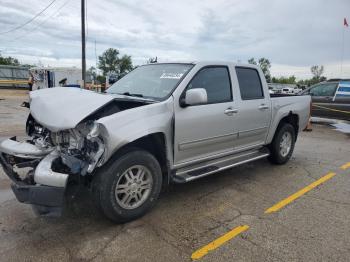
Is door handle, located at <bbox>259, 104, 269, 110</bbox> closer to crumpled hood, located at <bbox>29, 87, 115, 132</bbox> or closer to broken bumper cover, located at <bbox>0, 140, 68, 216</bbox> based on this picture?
crumpled hood, located at <bbox>29, 87, 115, 132</bbox>

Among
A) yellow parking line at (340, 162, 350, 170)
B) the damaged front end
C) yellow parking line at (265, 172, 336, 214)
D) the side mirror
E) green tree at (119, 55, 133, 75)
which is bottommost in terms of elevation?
yellow parking line at (265, 172, 336, 214)

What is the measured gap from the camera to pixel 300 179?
5.46 meters

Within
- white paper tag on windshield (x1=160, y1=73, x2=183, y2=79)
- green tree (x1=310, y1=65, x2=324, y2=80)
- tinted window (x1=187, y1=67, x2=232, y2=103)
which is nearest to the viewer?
white paper tag on windshield (x1=160, y1=73, x2=183, y2=79)

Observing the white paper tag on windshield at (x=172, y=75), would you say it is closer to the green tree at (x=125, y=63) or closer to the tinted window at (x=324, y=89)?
the tinted window at (x=324, y=89)

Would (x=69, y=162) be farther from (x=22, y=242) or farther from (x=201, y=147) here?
(x=201, y=147)

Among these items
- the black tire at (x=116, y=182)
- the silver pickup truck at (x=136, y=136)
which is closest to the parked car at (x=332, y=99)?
the silver pickup truck at (x=136, y=136)

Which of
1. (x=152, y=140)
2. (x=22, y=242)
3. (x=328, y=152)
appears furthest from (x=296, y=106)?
(x=22, y=242)

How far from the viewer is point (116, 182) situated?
11.0ft

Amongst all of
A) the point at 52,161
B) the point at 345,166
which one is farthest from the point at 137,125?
the point at 345,166

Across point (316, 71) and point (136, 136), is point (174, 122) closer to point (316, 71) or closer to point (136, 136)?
point (136, 136)

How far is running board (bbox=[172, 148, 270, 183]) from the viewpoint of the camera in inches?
160

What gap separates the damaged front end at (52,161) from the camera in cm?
305

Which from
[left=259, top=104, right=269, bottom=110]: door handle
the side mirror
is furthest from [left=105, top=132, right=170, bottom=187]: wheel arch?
[left=259, top=104, right=269, bottom=110]: door handle

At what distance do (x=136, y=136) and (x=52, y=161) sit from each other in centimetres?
88
